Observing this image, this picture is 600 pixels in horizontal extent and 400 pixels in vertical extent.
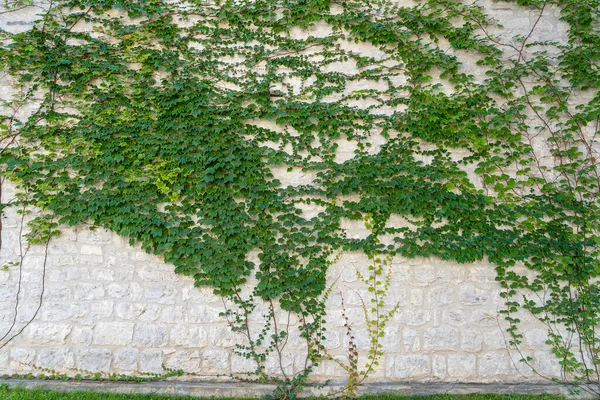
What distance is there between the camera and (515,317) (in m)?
3.51

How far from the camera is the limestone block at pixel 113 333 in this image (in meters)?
3.46

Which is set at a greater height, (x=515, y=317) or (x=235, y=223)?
(x=235, y=223)

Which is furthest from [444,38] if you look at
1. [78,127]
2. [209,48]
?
[78,127]

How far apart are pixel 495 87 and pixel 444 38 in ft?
2.60

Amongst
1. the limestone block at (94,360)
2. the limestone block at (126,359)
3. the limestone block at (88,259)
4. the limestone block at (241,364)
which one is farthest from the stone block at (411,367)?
the limestone block at (88,259)

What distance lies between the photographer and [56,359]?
343 centimetres

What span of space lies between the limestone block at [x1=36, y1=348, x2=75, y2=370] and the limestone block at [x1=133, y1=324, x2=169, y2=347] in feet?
2.15

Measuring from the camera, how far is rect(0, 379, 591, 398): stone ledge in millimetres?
3260

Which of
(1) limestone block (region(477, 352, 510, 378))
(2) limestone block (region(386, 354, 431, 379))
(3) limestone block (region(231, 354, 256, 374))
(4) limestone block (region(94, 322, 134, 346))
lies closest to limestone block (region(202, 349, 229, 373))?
(3) limestone block (region(231, 354, 256, 374))

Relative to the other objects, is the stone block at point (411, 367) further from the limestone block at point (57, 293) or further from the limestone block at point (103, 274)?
the limestone block at point (57, 293)

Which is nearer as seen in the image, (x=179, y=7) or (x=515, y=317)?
(x=515, y=317)

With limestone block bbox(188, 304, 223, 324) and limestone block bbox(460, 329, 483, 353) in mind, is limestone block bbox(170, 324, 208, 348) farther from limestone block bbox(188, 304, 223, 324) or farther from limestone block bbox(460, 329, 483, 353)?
limestone block bbox(460, 329, 483, 353)

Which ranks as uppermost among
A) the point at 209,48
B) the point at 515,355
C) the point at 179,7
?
the point at 179,7

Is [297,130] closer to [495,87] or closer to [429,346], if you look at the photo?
[495,87]
